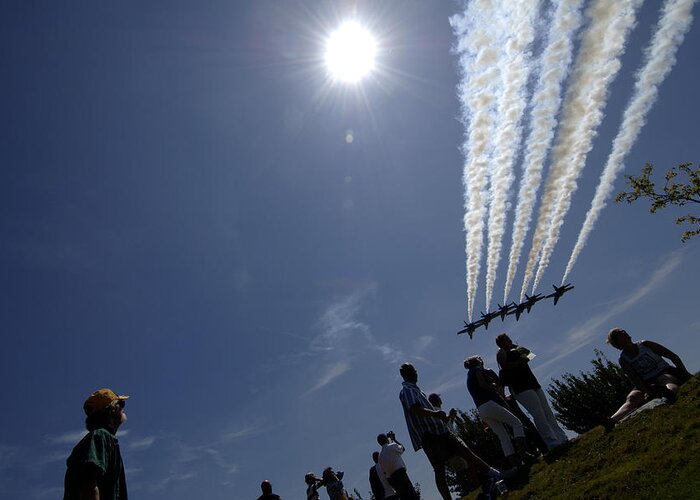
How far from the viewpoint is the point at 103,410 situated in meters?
4.20

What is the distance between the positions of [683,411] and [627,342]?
2358 mm

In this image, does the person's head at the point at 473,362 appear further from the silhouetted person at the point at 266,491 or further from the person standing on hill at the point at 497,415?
the silhouetted person at the point at 266,491

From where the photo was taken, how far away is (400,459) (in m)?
9.05

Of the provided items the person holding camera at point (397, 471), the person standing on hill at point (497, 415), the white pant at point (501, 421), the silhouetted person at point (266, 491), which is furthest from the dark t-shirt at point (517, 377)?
the silhouetted person at point (266, 491)

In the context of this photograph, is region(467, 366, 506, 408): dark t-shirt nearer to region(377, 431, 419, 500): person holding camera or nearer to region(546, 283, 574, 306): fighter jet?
region(377, 431, 419, 500): person holding camera

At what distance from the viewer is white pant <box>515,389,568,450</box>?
836 centimetres

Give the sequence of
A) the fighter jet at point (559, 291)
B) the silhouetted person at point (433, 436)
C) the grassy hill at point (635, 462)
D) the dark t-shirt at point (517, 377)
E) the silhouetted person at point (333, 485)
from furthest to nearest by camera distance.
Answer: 1. the fighter jet at point (559, 291)
2. the silhouetted person at point (333, 485)
3. the dark t-shirt at point (517, 377)
4. the silhouetted person at point (433, 436)
5. the grassy hill at point (635, 462)

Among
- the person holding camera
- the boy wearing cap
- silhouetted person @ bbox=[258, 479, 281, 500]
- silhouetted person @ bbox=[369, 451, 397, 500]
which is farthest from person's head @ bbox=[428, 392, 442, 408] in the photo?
the boy wearing cap

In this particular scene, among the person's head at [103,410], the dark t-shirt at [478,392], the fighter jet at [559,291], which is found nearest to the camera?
the person's head at [103,410]

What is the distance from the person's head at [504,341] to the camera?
889cm

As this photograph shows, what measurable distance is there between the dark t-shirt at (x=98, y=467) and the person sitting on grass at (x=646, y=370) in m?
8.61

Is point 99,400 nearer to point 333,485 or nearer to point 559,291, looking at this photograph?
point 333,485

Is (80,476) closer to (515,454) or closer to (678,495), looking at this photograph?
(678,495)

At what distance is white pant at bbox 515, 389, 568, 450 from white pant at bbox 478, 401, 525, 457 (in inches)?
21.6
